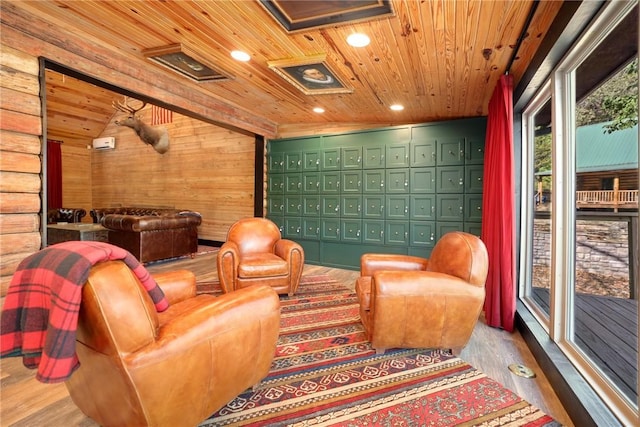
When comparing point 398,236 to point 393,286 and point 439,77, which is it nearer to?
point 439,77

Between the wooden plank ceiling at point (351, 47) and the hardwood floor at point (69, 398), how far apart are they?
2.14 metres

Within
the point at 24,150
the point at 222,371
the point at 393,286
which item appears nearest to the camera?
the point at 222,371

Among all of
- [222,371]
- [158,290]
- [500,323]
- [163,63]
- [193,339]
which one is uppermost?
[163,63]

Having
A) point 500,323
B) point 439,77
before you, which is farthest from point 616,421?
point 439,77

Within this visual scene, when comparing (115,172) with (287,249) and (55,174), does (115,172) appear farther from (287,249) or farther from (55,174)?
(287,249)

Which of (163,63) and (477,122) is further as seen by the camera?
(477,122)

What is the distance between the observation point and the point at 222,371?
1.34 meters

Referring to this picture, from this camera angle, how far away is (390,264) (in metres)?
2.61

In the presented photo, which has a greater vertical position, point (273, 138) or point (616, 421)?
point (273, 138)

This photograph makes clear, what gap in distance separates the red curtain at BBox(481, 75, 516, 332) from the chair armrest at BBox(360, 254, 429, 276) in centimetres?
61

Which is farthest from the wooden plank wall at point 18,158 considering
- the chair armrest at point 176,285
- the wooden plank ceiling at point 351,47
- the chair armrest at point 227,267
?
the chair armrest at point 227,267

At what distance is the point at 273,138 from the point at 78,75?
9.55ft

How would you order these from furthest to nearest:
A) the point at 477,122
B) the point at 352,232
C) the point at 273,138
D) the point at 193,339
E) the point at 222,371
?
the point at 273,138
the point at 352,232
the point at 477,122
the point at 222,371
the point at 193,339

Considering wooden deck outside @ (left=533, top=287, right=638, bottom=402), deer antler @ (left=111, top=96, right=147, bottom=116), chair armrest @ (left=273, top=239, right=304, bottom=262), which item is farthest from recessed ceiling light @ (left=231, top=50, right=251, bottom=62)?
deer antler @ (left=111, top=96, right=147, bottom=116)
